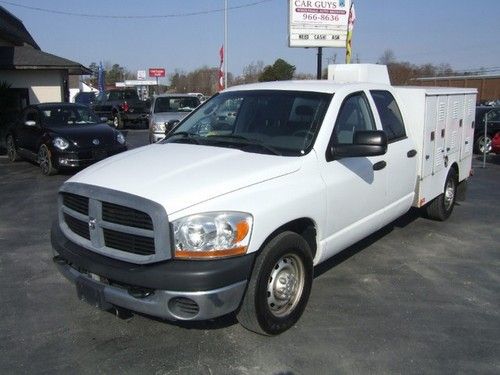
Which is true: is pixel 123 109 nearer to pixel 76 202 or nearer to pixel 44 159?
pixel 44 159

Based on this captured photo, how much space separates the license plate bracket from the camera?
11.5 feet

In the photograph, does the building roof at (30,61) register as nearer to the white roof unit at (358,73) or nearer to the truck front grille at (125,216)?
the white roof unit at (358,73)

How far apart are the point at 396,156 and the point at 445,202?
2.29 metres

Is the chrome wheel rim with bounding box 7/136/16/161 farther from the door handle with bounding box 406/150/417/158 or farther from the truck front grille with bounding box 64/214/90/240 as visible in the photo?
the door handle with bounding box 406/150/417/158

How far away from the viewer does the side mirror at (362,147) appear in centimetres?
418

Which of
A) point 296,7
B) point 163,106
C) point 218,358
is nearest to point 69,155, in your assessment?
point 163,106

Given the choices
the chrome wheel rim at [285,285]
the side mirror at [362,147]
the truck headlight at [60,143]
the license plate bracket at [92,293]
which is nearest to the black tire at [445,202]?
the side mirror at [362,147]

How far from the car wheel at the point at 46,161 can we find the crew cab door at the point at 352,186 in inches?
316

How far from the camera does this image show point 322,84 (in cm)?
496

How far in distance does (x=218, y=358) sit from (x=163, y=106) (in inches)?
477

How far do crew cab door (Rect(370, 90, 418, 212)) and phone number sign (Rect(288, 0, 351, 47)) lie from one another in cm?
1242

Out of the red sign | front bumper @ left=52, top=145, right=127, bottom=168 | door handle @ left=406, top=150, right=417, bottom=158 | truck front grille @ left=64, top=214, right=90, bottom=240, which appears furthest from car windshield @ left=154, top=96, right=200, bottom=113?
the red sign

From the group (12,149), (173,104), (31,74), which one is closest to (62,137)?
(12,149)

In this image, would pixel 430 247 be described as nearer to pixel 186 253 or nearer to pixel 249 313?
pixel 249 313
